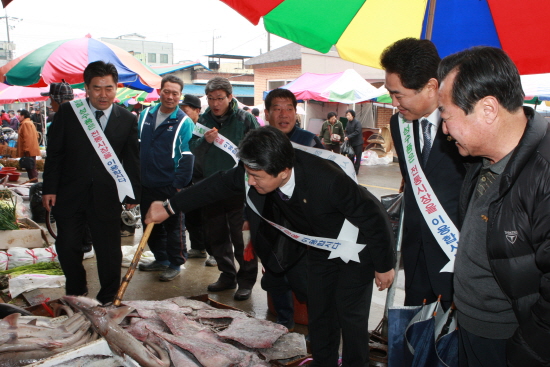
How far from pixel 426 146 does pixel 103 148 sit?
109 inches

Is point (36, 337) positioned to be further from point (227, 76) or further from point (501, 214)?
point (227, 76)

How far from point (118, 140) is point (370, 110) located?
63.5ft

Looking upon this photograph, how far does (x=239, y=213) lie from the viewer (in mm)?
→ 4797

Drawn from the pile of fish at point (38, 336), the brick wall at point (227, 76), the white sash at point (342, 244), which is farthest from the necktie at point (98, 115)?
the brick wall at point (227, 76)

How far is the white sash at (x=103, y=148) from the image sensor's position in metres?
4.01

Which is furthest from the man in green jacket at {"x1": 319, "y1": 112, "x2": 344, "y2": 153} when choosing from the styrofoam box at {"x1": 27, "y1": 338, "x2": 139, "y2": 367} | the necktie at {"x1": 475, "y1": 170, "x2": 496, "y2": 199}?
the necktie at {"x1": 475, "y1": 170, "x2": 496, "y2": 199}

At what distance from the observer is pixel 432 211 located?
9.05 feet

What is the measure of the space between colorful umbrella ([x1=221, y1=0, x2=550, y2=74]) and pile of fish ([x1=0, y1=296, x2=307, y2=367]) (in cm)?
237

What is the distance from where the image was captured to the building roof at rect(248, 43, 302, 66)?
24.8 m

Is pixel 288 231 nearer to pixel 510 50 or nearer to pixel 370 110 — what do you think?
pixel 510 50

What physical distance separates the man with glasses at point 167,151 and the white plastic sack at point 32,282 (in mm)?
1093

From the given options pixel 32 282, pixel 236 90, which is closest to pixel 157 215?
pixel 32 282

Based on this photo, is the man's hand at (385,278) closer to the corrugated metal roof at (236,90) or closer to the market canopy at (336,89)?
the market canopy at (336,89)

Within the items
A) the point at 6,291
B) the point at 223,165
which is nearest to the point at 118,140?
the point at 223,165
